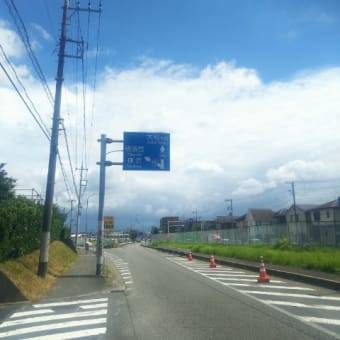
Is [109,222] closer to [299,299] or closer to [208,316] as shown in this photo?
[299,299]

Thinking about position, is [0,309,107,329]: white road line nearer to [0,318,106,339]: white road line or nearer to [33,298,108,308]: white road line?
[0,318,106,339]: white road line

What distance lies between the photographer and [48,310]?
10.8m

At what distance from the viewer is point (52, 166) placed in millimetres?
16672

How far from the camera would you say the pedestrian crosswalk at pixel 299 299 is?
8.76 metres

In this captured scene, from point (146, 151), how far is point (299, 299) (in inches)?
454

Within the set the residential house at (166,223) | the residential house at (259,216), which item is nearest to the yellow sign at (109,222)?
the residential house at (259,216)

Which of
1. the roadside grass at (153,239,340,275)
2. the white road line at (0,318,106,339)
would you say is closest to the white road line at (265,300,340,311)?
the white road line at (0,318,106,339)

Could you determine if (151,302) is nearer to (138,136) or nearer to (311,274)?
(311,274)

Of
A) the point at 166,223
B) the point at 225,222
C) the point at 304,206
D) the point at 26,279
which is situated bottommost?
the point at 26,279

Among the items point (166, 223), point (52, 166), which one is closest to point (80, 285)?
point (52, 166)

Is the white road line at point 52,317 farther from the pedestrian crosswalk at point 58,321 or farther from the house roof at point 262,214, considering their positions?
the house roof at point 262,214

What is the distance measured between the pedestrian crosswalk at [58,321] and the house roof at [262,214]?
90358 mm

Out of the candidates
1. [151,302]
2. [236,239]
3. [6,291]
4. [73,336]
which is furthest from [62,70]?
[236,239]

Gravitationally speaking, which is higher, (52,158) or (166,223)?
(166,223)
